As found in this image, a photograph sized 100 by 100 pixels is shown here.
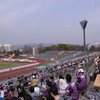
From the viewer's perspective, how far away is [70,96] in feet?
12.1

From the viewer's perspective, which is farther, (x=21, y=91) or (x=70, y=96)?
(x=21, y=91)

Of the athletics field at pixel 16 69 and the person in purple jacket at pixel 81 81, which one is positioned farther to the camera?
the athletics field at pixel 16 69

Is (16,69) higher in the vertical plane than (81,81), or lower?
lower

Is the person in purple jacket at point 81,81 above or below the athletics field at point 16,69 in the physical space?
above

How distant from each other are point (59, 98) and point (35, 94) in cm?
109

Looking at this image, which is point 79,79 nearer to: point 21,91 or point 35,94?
point 35,94

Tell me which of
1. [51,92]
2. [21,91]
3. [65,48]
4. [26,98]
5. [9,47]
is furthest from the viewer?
[9,47]

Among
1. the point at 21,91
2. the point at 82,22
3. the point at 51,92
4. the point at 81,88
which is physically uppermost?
the point at 82,22

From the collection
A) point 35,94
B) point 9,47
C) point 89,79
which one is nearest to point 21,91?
point 35,94

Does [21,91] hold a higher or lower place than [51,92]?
lower

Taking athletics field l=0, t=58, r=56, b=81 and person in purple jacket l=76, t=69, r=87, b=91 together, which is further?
athletics field l=0, t=58, r=56, b=81

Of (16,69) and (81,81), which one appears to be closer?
(81,81)

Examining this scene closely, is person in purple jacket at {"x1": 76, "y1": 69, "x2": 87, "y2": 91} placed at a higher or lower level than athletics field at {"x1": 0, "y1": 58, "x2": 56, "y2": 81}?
higher

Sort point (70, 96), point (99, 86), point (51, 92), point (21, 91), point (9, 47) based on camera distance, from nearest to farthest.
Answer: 1. point (51, 92)
2. point (70, 96)
3. point (99, 86)
4. point (21, 91)
5. point (9, 47)
